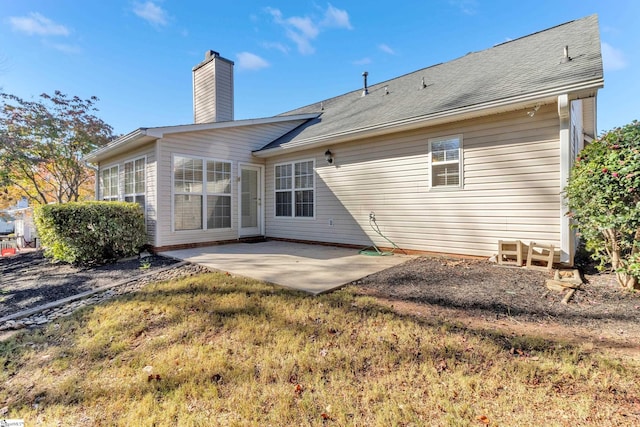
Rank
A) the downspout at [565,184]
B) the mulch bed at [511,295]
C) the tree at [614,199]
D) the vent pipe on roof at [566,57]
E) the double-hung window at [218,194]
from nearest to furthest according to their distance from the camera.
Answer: the mulch bed at [511,295], the tree at [614,199], the downspout at [565,184], the vent pipe on roof at [566,57], the double-hung window at [218,194]

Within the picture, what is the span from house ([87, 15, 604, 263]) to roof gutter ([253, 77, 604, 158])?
0.07ft

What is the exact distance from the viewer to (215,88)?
977 cm

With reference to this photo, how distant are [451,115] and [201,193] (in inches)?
237

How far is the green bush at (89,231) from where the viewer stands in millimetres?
5914

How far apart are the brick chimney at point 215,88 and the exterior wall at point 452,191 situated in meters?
3.74

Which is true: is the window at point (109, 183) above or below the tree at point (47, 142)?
below

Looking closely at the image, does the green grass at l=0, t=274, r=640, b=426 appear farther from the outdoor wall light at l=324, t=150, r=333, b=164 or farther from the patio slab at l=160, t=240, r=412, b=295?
the outdoor wall light at l=324, t=150, r=333, b=164

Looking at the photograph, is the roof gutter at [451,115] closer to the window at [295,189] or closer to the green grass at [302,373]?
the window at [295,189]

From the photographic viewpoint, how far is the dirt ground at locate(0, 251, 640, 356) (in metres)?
2.74

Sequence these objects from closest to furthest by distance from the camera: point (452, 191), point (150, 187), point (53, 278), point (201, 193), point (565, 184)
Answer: point (565, 184) → point (53, 278) → point (452, 191) → point (150, 187) → point (201, 193)

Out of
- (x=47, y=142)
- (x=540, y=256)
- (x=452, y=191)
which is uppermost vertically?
(x=47, y=142)

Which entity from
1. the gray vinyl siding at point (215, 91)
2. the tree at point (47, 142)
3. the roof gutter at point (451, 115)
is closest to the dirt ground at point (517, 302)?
the roof gutter at point (451, 115)

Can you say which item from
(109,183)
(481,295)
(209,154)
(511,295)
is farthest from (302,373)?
(109,183)

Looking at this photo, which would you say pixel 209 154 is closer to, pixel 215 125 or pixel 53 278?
pixel 215 125
